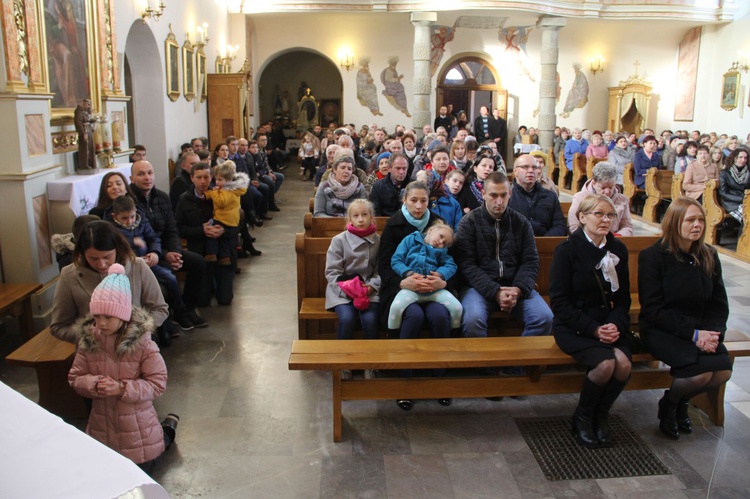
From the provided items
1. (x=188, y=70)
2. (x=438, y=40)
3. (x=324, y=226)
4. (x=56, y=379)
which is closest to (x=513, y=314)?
(x=324, y=226)

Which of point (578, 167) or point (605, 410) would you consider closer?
point (605, 410)

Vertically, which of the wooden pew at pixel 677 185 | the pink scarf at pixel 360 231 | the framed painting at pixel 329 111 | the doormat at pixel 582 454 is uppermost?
the framed painting at pixel 329 111

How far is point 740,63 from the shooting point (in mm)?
16734

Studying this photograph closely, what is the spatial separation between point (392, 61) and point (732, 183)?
38.0 feet

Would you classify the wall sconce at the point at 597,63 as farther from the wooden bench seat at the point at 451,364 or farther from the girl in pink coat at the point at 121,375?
the girl in pink coat at the point at 121,375

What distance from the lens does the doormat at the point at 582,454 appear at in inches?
123

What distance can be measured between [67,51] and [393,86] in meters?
13.0

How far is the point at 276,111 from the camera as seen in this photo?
21031 millimetres

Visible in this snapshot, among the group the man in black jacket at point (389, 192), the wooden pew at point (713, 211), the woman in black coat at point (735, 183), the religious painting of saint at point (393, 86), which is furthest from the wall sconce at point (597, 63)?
the man in black jacket at point (389, 192)

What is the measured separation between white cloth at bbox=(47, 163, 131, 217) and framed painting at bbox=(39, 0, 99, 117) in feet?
2.17

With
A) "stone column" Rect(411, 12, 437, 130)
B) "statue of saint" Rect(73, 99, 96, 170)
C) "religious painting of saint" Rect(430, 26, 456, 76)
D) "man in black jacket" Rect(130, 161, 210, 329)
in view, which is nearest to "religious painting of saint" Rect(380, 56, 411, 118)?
"religious painting of saint" Rect(430, 26, 456, 76)

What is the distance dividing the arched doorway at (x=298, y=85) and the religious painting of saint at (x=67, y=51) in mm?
14840

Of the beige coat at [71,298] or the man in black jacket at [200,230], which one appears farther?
the man in black jacket at [200,230]

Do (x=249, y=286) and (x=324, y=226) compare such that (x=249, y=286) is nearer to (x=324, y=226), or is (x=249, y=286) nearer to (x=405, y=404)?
(x=324, y=226)
